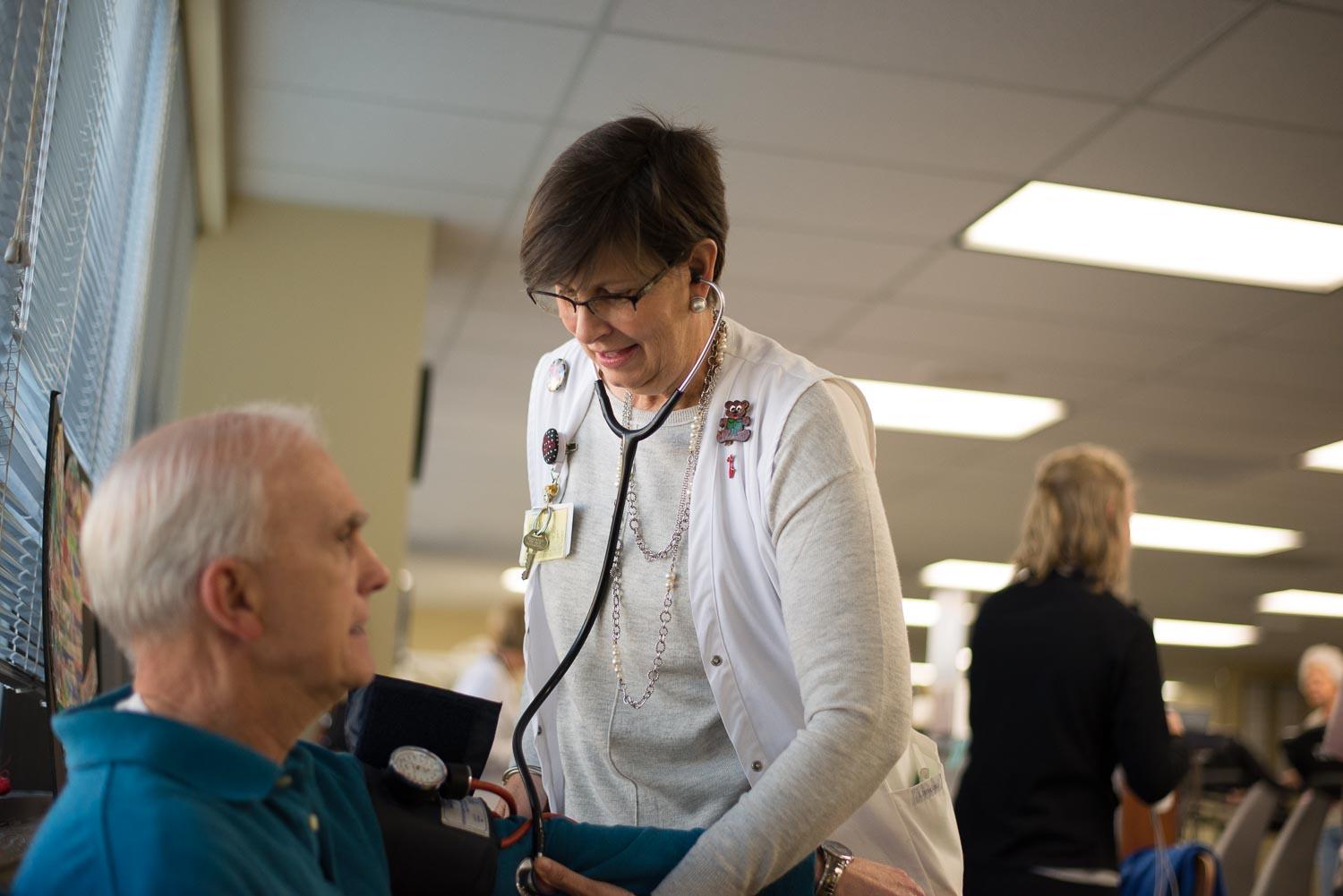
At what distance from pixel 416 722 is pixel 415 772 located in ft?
0.28

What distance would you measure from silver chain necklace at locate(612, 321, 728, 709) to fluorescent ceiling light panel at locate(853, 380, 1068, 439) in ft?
14.9

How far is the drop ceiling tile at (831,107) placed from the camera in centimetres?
331

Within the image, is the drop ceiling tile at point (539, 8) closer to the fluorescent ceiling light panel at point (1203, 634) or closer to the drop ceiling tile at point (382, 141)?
the drop ceiling tile at point (382, 141)

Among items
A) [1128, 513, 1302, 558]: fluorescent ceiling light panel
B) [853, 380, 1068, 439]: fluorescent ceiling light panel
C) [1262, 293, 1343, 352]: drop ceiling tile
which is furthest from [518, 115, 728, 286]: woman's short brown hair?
[1128, 513, 1302, 558]: fluorescent ceiling light panel

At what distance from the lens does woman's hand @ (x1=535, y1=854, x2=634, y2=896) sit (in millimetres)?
1286

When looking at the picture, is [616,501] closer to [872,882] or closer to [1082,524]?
[872,882]

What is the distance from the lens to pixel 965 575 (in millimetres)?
10930

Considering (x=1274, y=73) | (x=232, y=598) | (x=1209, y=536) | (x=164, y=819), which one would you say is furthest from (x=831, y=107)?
(x=1209, y=536)

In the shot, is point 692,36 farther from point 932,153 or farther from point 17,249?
point 17,249

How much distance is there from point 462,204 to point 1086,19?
2151mm

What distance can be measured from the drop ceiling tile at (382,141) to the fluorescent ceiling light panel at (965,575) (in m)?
7.13

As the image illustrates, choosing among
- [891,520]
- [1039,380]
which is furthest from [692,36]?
[891,520]

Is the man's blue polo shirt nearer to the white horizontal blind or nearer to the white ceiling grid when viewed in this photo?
the white horizontal blind

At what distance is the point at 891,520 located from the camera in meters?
8.91
